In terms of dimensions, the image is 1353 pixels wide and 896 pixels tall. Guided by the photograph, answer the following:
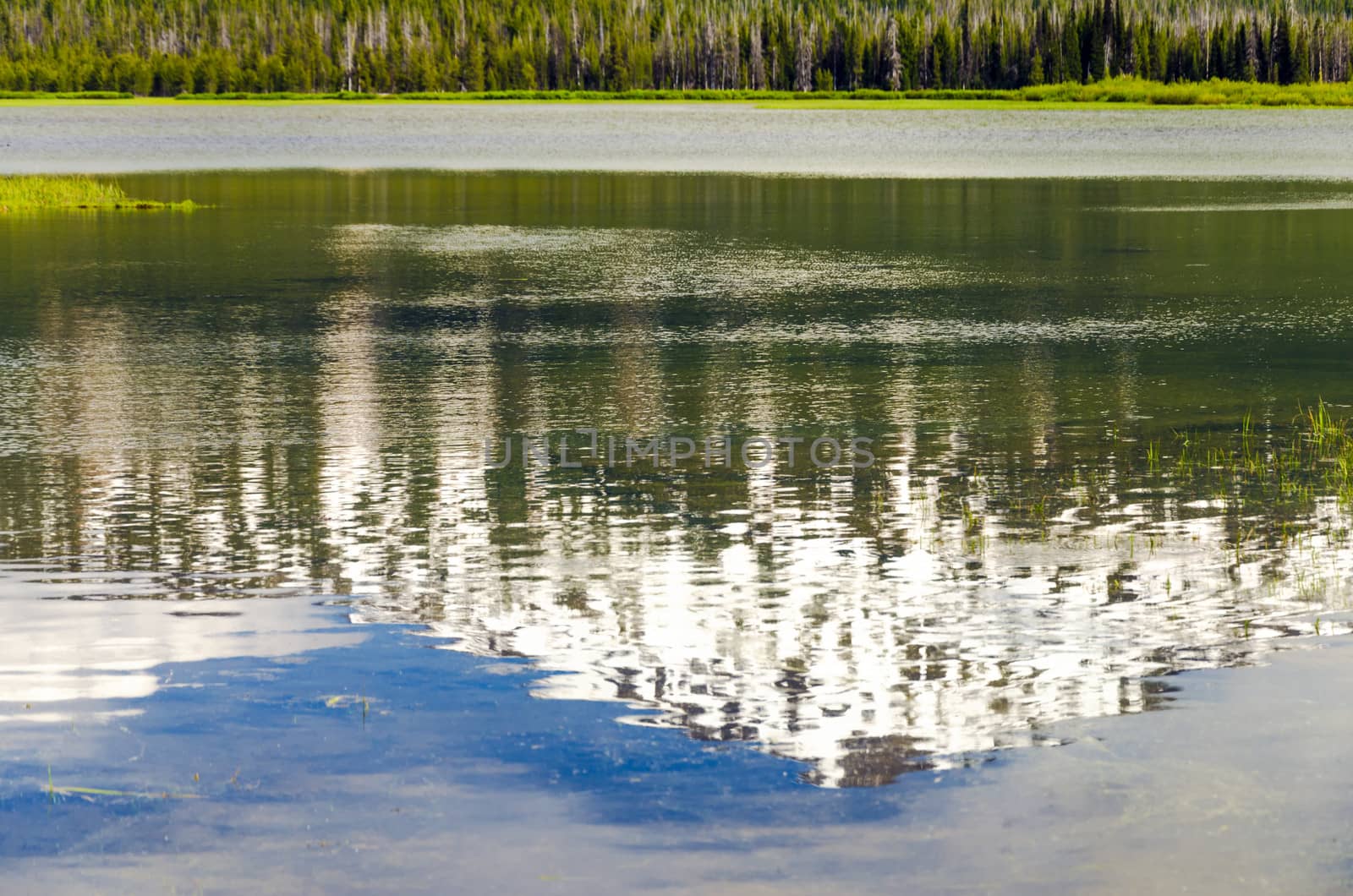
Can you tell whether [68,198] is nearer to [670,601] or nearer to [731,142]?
[670,601]

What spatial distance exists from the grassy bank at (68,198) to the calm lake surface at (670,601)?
79.5 ft

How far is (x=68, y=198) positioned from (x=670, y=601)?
4397 centimetres

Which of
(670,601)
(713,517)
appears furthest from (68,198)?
(670,601)

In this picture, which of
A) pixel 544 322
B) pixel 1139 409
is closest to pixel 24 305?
pixel 544 322

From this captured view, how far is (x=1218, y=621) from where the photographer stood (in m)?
10.8

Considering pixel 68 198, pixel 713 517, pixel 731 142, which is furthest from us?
pixel 731 142

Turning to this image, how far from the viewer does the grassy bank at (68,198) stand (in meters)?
50.0

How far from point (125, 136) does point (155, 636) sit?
11670 cm

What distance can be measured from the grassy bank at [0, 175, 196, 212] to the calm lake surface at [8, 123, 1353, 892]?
24.2m

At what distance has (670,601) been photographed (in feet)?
36.8

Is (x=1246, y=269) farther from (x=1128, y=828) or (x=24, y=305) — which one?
(x=1128, y=828)

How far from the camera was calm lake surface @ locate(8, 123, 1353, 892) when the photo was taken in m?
7.56

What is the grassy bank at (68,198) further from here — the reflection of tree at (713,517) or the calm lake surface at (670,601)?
the reflection of tree at (713,517)

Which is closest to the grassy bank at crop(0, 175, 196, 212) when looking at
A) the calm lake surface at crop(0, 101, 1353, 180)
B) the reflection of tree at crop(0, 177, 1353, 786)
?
the calm lake surface at crop(0, 101, 1353, 180)
